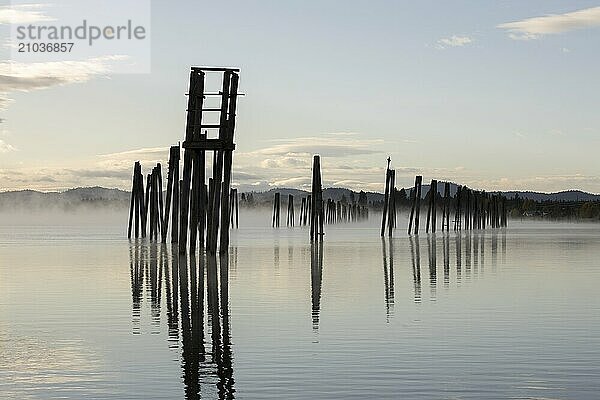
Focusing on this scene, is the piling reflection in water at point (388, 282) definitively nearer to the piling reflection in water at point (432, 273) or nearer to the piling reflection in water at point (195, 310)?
the piling reflection in water at point (432, 273)

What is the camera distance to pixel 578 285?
20.2 meters

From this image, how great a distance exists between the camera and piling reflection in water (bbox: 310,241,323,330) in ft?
48.9

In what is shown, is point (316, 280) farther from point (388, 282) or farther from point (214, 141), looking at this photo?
point (214, 141)

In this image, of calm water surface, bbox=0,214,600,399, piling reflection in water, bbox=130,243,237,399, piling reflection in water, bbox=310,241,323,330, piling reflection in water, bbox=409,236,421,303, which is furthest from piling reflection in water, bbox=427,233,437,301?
piling reflection in water, bbox=130,243,237,399

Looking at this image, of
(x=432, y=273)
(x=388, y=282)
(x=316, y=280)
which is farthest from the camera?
(x=432, y=273)

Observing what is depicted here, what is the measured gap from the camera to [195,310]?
1554 centimetres

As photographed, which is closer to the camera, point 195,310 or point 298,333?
point 298,333

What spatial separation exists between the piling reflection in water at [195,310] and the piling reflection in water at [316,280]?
1220 millimetres

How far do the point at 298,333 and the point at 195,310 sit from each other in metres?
3.20

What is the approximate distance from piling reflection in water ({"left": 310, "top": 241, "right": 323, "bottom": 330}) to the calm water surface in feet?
0.20

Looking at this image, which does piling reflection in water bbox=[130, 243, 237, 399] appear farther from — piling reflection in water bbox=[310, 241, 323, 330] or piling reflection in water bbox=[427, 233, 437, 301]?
piling reflection in water bbox=[427, 233, 437, 301]

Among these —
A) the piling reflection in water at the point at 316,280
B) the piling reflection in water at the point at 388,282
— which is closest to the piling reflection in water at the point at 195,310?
the piling reflection in water at the point at 316,280

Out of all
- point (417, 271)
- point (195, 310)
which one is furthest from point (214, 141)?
point (195, 310)

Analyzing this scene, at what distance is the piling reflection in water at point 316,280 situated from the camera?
14898mm
